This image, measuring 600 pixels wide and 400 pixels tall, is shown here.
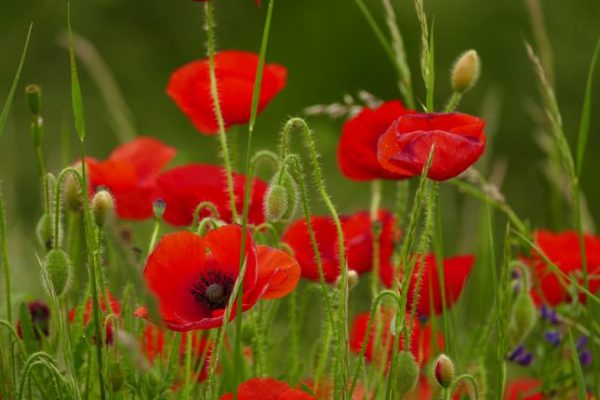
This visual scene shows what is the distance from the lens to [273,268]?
1.45 m

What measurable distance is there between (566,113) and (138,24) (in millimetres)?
2165

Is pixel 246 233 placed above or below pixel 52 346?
above

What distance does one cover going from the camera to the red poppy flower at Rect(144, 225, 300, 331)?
1.42 m

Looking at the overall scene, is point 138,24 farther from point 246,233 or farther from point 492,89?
point 246,233

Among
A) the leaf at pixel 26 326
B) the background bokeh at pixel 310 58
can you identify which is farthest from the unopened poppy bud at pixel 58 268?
the background bokeh at pixel 310 58

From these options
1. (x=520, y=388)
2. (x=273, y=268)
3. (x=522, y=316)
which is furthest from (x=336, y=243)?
(x=520, y=388)

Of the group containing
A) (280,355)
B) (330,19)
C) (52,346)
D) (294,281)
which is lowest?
(280,355)

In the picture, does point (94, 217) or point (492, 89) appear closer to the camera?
point (94, 217)

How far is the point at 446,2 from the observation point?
5953mm

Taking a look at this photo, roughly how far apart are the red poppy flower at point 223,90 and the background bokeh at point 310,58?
137 inches

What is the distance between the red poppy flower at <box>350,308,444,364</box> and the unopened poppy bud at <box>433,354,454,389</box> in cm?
24

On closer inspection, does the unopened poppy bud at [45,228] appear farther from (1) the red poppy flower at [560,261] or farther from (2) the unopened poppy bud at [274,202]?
(1) the red poppy flower at [560,261]

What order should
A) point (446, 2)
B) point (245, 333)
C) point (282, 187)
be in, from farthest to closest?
point (446, 2) < point (245, 333) < point (282, 187)

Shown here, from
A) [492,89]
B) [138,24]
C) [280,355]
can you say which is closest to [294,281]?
[280,355]
